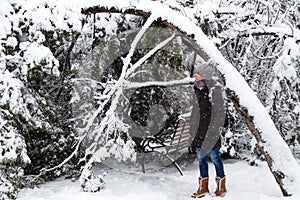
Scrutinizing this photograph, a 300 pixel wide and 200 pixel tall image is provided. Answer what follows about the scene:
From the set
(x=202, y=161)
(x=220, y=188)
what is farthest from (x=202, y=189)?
(x=202, y=161)

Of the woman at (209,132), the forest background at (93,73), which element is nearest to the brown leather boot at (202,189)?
the woman at (209,132)

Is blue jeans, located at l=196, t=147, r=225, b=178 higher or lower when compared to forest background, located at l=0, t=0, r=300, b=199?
lower

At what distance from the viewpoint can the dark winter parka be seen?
511cm

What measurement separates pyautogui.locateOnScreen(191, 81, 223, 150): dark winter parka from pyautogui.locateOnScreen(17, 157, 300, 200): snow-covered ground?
2.23ft

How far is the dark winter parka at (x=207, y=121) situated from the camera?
16.8ft

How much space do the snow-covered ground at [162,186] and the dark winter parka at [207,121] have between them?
2.23ft

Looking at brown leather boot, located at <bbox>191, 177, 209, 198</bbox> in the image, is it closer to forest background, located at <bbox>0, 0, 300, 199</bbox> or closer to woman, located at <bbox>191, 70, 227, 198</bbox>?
woman, located at <bbox>191, 70, 227, 198</bbox>

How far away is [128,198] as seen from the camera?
507 cm

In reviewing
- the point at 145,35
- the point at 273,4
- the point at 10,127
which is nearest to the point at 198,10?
the point at 145,35

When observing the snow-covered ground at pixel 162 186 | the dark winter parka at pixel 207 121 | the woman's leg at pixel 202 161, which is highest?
the dark winter parka at pixel 207 121

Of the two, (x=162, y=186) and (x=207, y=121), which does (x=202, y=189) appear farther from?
(x=207, y=121)

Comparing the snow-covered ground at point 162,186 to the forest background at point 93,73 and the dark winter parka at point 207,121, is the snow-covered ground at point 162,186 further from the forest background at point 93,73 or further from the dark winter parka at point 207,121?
the dark winter parka at point 207,121

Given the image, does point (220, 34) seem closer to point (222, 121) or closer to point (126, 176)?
point (222, 121)

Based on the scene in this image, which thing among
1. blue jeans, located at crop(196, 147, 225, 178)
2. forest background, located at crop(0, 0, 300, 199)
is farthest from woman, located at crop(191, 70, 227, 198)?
forest background, located at crop(0, 0, 300, 199)
